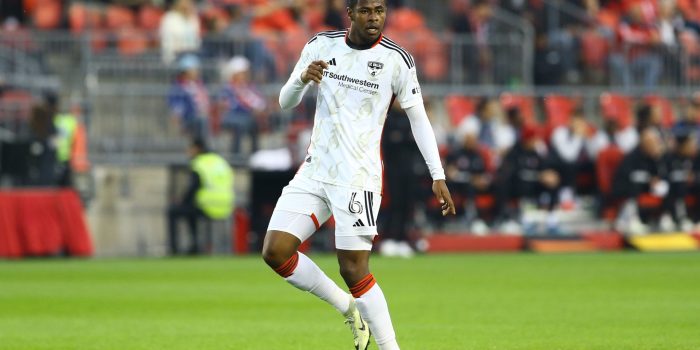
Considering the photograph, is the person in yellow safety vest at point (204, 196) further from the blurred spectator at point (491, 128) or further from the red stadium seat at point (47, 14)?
the red stadium seat at point (47, 14)

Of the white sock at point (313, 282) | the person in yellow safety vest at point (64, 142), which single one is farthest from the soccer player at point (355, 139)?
the person in yellow safety vest at point (64, 142)

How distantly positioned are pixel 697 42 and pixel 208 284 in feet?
52.7

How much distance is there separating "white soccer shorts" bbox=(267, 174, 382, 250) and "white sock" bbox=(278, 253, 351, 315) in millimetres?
252

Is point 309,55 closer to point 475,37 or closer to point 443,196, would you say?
point 443,196

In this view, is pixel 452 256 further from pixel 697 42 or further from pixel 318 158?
pixel 318 158

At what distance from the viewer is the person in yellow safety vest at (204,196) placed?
23.2 metres

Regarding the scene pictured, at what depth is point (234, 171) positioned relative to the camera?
25.0m

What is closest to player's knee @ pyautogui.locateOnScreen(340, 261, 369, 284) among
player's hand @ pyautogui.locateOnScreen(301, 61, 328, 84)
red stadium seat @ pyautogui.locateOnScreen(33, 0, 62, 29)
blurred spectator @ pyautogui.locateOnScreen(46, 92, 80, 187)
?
player's hand @ pyautogui.locateOnScreen(301, 61, 328, 84)

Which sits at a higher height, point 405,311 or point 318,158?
point 318,158

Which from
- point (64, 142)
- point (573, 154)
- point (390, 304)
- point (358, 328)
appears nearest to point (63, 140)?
point (64, 142)

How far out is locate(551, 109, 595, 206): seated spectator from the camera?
25141 millimetres

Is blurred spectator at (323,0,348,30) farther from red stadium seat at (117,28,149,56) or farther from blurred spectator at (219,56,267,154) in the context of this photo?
red stadium seat at (117,28,149,56)

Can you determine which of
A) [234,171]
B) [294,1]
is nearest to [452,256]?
[234,171]

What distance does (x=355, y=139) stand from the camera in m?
8.69
